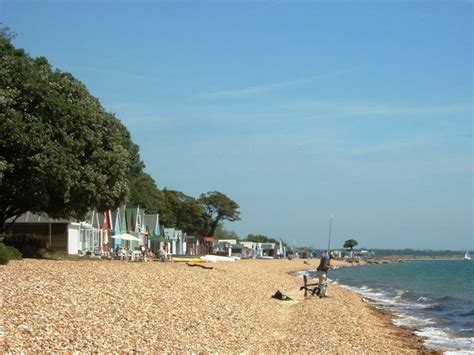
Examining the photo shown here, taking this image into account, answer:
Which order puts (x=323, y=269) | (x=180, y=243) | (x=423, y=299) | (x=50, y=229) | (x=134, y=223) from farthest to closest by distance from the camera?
(x=180, y=243), (x=134, y=223), (x=50, y=229), (x=423, y=299), (x=323, y=269)

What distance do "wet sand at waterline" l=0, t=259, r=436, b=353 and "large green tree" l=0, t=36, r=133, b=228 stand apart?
623 cm

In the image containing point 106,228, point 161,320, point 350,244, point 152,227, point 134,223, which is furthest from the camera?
point 350,244

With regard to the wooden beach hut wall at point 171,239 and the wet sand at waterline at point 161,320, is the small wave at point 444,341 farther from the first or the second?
the wooden beach hut wall at point 171,239

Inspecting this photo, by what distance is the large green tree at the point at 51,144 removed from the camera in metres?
24.5

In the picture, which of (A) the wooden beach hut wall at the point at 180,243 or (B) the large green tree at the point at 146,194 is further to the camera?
(A) the wooden beach hut wall at the point at 180,243

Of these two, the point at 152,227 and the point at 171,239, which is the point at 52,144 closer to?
the point at 152,227

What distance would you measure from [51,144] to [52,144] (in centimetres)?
7

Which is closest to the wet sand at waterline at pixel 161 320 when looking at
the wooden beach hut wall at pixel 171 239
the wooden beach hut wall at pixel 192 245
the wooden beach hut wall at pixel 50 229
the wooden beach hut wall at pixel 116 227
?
the wooden beach hut wall at pixel 50 229

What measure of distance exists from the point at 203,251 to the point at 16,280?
253 ft

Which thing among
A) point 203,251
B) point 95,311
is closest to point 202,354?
point 95,311

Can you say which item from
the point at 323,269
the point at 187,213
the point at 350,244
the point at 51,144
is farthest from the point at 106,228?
the point at 350,244

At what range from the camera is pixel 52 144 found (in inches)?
981

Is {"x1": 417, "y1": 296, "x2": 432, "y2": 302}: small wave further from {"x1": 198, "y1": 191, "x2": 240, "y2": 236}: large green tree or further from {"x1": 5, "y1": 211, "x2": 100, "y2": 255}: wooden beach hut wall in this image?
{"x1": 198, "y1": 191, "x2": 240, "y2": 236}: large green tree

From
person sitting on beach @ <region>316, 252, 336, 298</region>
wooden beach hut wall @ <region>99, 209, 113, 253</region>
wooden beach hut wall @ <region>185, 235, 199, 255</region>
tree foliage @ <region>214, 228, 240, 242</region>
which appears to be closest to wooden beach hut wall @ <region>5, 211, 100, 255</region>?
wooden beach hut wall @ <region>99, 209, 113, 253</region>
